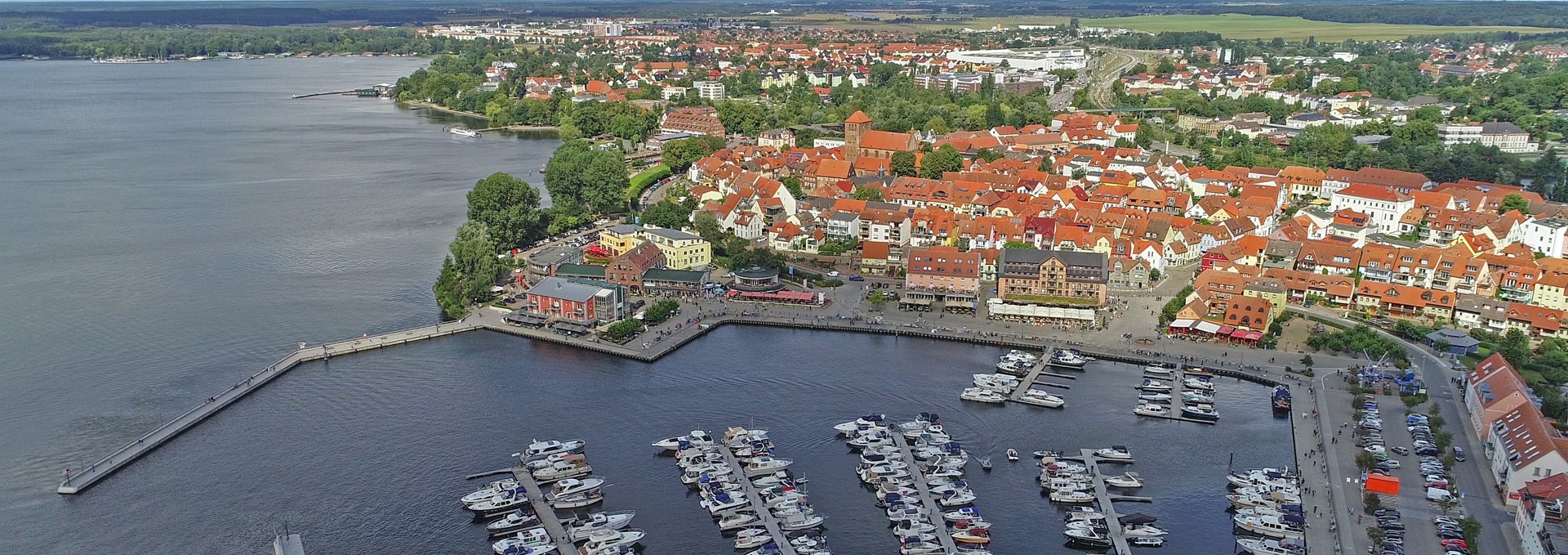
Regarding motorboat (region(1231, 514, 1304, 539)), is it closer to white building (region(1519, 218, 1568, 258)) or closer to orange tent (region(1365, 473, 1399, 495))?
orange tent (region(1365, 473, 1399, 495))

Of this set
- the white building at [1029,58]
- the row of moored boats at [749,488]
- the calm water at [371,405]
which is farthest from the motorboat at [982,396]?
the white building at [1029,58]

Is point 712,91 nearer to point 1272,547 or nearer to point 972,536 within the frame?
point 972,536

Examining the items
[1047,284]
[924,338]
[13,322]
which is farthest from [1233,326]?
[13,322]

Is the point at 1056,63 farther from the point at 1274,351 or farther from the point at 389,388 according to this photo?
the point at 389,388

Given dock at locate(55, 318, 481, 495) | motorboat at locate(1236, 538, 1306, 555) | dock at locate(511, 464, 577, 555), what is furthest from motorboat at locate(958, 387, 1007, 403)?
dock at locate(55, 318, 481, 495)

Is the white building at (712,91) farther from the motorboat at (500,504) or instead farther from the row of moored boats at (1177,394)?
the motorboat at (500,504)
